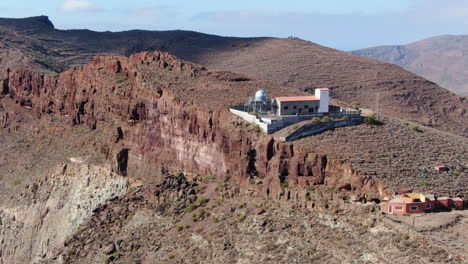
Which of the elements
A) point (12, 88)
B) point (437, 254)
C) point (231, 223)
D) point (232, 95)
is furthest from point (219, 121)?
point (12, 88)

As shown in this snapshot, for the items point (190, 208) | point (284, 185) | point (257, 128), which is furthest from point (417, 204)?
point (190, 208)

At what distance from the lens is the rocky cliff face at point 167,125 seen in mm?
43312

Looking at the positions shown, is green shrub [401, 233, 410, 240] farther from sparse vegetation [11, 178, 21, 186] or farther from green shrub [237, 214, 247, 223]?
sparse vegetation [11, 178, 21, 186]

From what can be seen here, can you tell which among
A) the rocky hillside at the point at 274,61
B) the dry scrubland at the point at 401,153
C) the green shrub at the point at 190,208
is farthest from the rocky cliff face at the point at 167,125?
the rocky hillside at the point at 274,61

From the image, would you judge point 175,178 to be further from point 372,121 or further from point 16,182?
point 16,182

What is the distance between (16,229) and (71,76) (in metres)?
15.7

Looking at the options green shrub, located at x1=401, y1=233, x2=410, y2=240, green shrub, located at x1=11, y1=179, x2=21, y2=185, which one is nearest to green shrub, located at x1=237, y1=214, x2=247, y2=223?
green shrub, located at x1=401, y1=233, x2=410, y2=240

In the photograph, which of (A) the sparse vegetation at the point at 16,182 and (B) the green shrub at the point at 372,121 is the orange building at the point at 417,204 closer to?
(B) the green shrub at the point at 372,121

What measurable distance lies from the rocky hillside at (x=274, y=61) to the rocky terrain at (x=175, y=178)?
3174 centimetres

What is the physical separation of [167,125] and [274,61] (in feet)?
255

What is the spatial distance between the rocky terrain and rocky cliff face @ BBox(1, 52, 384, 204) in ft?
0.35

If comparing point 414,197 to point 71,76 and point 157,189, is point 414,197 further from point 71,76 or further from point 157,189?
point 71,76

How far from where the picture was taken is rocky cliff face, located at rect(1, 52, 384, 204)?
142 feet

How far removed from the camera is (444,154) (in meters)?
46.4
